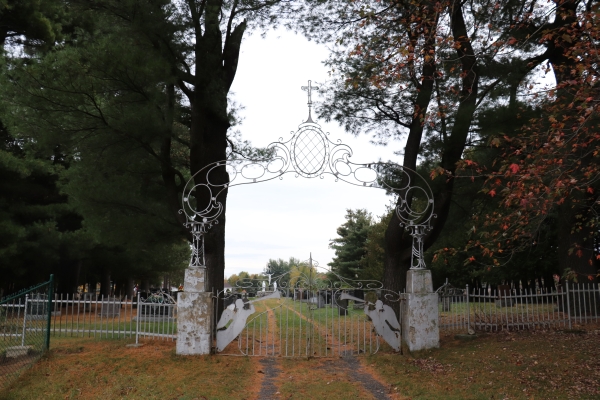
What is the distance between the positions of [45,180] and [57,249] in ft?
10.7

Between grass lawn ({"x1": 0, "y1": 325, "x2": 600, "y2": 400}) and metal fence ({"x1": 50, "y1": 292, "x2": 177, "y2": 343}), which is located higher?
metal fence ({"x1": 50, "y1": 292, "x2": 177, "y2": 343})

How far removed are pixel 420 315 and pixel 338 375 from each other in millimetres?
2361

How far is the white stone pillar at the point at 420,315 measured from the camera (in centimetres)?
1056

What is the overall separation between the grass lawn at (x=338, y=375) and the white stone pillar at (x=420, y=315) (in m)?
0.25

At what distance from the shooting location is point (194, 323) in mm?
10438

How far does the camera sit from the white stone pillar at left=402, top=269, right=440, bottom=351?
10562mm

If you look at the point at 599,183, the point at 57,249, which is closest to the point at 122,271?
the point at 57,249

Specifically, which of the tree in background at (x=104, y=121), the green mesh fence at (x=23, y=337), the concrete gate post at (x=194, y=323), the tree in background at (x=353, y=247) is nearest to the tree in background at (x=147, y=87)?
the tree in background at (x=104, y=121)

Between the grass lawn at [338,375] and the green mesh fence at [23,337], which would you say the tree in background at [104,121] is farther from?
the grass lawn at [338,375]

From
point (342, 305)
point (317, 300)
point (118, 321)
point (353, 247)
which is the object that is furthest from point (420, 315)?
point (353, 247)

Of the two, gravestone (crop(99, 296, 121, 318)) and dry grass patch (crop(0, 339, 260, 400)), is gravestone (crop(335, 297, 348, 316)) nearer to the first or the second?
dry grass patch (crop(0, 339, 260, 400))

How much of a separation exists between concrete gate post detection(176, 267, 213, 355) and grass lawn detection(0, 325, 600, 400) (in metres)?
0.26

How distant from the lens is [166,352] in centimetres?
1077

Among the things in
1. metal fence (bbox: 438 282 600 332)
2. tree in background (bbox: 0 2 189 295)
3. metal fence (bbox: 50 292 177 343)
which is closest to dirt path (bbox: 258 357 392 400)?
metal fence (bbox: 50 292 177 343)
